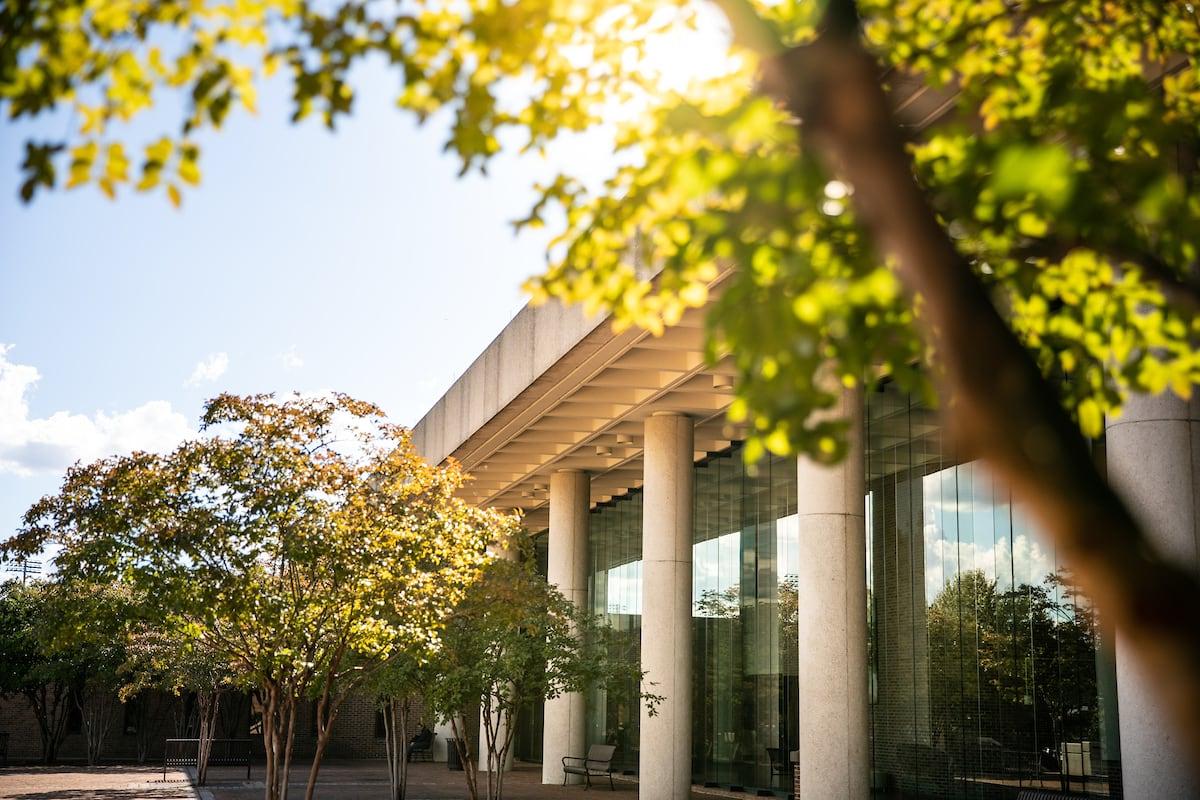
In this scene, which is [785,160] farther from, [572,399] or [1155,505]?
[572,399]

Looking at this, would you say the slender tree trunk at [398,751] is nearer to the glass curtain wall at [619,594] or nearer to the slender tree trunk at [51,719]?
the glass curtain wall at [619,594]

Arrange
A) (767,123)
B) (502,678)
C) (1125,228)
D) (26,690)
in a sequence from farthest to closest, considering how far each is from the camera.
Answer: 1. (26,690)
2. (502,678)
3. (1125,228)
4. (767,123)

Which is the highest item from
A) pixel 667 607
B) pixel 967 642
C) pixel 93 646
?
pixel 667 607

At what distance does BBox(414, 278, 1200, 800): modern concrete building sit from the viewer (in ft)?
50.5

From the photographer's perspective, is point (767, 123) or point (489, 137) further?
point (489, 137)

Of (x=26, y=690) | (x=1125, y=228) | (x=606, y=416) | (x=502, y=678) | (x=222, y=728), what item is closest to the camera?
(x=1125, y=228)

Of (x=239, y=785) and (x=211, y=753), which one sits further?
(x=211, y=753)

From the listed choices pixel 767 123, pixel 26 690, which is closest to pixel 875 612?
pixel 767 123

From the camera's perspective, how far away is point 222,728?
151ft

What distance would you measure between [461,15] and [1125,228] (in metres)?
2.45

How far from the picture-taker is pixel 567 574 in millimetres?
28406

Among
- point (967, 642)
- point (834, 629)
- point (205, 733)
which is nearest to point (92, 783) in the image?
point (205, 733)

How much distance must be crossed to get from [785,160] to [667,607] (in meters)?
19.0

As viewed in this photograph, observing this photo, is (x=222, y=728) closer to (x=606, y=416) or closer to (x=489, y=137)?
(x=606, y=416)
